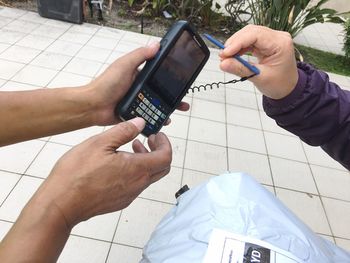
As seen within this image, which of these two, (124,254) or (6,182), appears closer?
(124,254)

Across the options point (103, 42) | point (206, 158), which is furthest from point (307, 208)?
point (103, 42)

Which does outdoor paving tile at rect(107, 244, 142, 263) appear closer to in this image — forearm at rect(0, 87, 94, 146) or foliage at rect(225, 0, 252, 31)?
forearm at rect(0, 87, 94, 146)

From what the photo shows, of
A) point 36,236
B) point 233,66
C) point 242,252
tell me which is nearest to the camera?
point 36,236

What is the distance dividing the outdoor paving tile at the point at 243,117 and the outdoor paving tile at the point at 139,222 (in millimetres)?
995

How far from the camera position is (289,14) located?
3.47 meters

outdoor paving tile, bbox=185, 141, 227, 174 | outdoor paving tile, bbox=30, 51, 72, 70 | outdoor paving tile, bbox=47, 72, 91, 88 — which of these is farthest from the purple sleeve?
outdoor paving tile, bbox=30, 51, 72, 70

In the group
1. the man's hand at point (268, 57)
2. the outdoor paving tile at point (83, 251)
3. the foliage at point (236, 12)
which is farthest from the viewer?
the foliage at point (236, 12)

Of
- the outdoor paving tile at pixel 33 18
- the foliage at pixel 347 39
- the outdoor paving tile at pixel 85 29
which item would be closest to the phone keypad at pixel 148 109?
the outdoor paving tile at pixel 85 29

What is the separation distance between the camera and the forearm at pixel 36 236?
56cm

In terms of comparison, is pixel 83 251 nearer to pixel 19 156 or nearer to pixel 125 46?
pixel 19 156

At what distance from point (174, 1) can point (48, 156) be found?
2.83 m

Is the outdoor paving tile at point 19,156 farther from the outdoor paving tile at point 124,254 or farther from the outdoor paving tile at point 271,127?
the outdoor paving tile at point 271,127

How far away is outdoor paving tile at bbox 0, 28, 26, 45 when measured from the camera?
9.29 ft

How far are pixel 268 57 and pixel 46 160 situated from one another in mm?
1332
